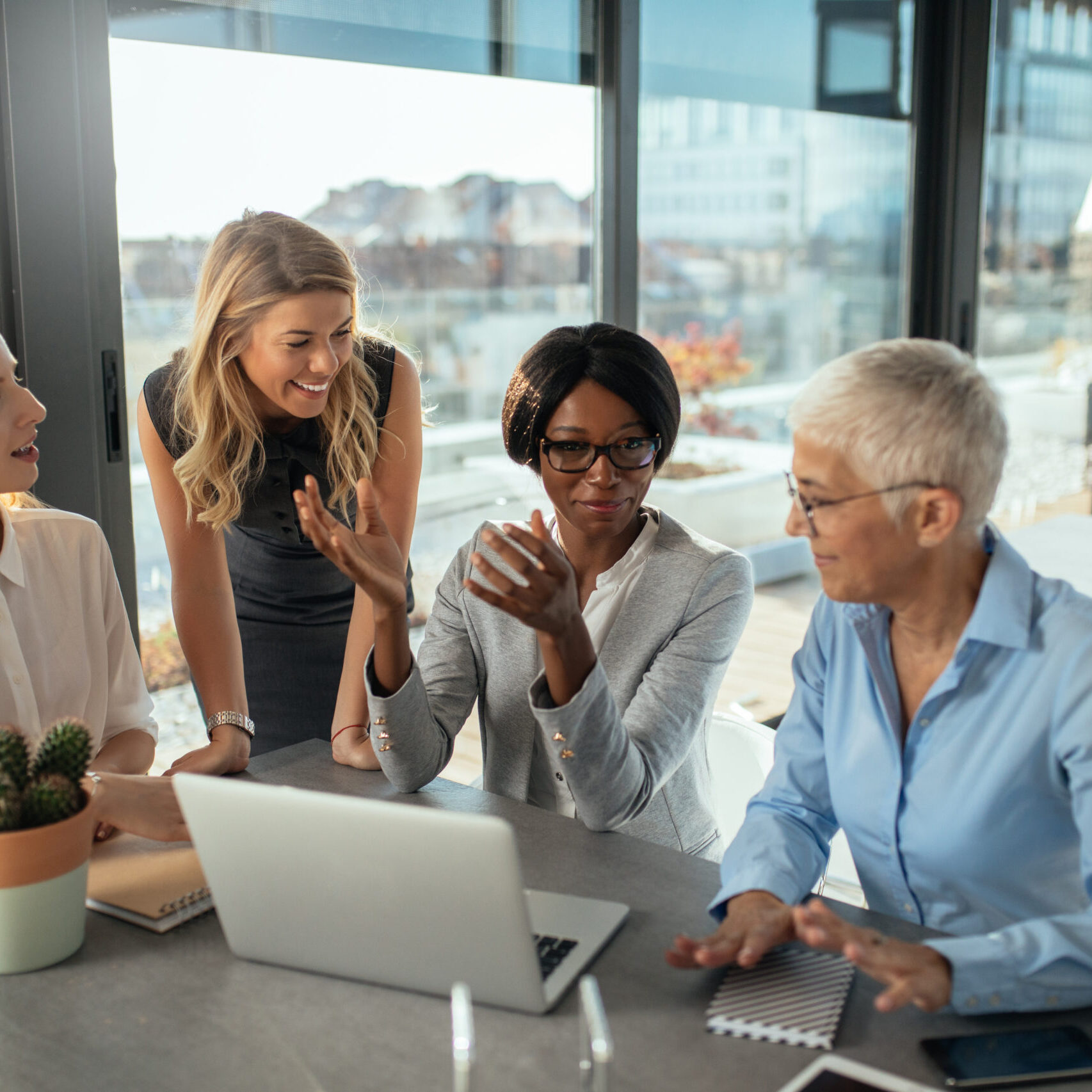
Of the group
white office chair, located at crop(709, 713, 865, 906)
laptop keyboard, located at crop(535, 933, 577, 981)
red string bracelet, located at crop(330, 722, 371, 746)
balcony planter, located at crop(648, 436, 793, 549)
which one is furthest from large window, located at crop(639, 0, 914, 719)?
laptop keyboard, located at crop(535, 933, 577, 981)

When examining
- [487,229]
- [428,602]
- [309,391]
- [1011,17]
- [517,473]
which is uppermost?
[1011,17]

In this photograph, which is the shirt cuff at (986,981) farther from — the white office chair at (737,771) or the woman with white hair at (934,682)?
the white office chair at (737,771)

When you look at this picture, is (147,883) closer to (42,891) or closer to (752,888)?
(42,891)

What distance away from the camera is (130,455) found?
8.40 feet

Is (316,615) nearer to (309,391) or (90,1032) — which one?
(309,391)

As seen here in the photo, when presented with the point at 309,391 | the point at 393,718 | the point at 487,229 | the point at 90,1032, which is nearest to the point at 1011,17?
the point at 487,229

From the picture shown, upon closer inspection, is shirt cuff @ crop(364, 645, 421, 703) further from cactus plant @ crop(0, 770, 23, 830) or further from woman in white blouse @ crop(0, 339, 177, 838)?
cactus plant @ crop(0, 770, 23, 830)

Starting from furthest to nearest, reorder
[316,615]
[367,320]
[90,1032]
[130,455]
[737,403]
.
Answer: [737,403]
[367,320]
[130,455]
[316,615]
[90,1032]

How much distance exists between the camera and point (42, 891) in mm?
1183

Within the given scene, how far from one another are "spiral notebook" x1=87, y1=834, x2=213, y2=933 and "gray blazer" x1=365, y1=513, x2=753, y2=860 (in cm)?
31

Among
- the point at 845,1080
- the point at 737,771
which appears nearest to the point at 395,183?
the point at 737,771

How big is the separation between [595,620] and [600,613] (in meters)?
0.01

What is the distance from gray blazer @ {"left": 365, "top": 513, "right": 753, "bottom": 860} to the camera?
160 centimetres

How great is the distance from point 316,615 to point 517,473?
125 cm
